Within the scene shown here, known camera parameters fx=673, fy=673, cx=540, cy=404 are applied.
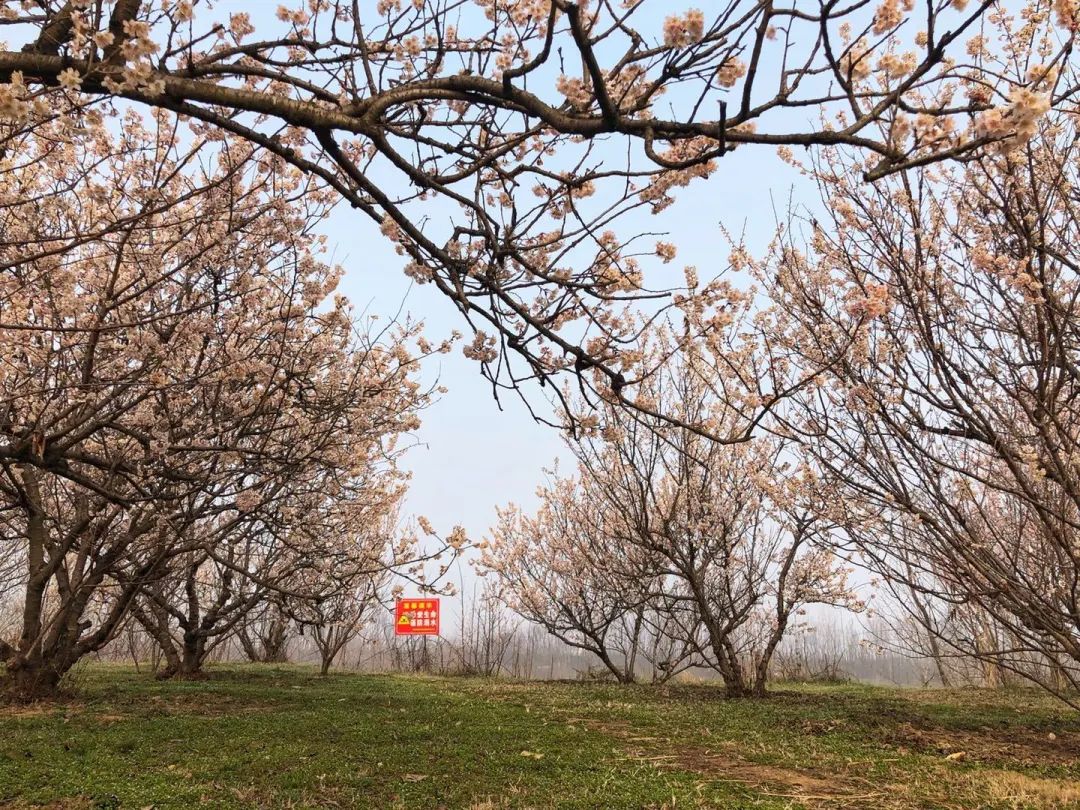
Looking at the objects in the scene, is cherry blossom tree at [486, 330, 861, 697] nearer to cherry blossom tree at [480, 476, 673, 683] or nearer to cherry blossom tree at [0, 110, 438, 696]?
cherry blossom tree at [480, 476, 673, 683]

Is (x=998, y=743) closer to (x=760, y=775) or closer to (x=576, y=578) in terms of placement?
(x=760, y=775)

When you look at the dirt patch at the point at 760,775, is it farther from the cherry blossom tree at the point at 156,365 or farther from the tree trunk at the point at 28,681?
the tree trunk at the point at 28,681

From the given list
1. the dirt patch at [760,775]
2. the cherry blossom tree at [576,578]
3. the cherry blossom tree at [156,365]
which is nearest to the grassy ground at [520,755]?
the dirt patch at [760,775]

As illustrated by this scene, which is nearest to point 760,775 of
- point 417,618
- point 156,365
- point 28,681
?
point 156,365

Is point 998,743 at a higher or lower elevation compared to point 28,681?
lower

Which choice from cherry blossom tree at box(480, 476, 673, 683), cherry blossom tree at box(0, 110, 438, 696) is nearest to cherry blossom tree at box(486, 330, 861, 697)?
cherry blossom tree at box(480, 476, 673, 683)

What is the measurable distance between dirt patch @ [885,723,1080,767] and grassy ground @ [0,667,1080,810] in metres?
0.02

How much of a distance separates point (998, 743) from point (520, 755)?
4200mm

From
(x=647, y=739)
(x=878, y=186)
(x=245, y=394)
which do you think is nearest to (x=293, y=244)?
(x=245, y=394)

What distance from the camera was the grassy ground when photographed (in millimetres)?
3768

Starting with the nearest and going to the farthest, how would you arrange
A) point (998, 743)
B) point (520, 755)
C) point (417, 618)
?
point (520, 755) < point (998, 743) < point (417, 618)

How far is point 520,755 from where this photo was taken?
16.2 ft

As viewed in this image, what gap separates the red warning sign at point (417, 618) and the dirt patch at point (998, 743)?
14325 mm

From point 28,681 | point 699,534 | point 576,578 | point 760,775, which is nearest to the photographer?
point 760,775
